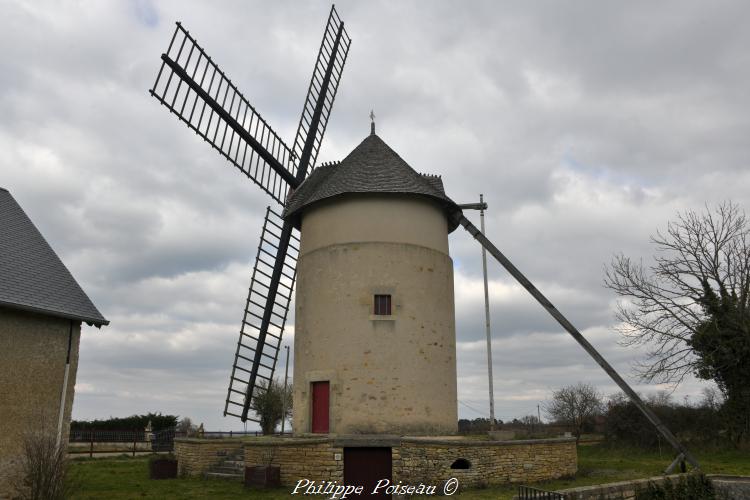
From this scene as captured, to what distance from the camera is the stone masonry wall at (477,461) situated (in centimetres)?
1306

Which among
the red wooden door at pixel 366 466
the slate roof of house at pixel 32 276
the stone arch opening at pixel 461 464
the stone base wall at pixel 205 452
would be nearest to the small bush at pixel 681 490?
the stone arch opening at pixel 461 464

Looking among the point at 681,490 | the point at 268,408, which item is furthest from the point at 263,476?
the point at 268,408

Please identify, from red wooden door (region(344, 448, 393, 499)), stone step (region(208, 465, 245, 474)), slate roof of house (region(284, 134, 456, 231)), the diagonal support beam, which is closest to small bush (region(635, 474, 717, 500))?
red wooden door (region(344, 448, 393, 499))

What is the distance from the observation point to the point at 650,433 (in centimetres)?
2373

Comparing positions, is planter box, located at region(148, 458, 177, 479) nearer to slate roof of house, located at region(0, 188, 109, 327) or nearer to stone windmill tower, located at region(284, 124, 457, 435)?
stone windmill tower, located at region(284, 124, 457, 435)

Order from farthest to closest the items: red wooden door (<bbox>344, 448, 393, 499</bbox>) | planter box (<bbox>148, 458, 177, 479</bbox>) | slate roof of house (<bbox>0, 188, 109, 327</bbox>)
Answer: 1. planter box (<bbox>148, 458, 177, 479</bbox>)
2. red wooden door (<bbox>344, 448, 393, 499</bbox>)
3. slate roof of house (<bbox>0, 188, 109, 327</bbox>)

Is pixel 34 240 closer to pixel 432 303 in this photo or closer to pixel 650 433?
pixel 432 303

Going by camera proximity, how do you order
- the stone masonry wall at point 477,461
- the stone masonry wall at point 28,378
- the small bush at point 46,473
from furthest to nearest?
the stone masonry wall at point 477,461, the stone masonry wall at point 28,378, the small bush at point 46,473

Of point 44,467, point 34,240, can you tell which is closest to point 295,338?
point 34,240

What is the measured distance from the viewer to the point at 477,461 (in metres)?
13.4

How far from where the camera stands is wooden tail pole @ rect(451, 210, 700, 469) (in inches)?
583

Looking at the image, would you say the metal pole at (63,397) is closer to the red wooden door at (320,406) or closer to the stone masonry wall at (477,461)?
the red wooden door at (320,406)

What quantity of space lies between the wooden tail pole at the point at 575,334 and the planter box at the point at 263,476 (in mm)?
8098

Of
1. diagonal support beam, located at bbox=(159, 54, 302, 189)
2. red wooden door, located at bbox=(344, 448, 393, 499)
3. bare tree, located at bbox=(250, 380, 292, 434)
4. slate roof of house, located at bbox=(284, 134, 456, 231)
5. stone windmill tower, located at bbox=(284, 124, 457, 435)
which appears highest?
diagonal support beam, located at bbox=(159, 54, 302, 189)
